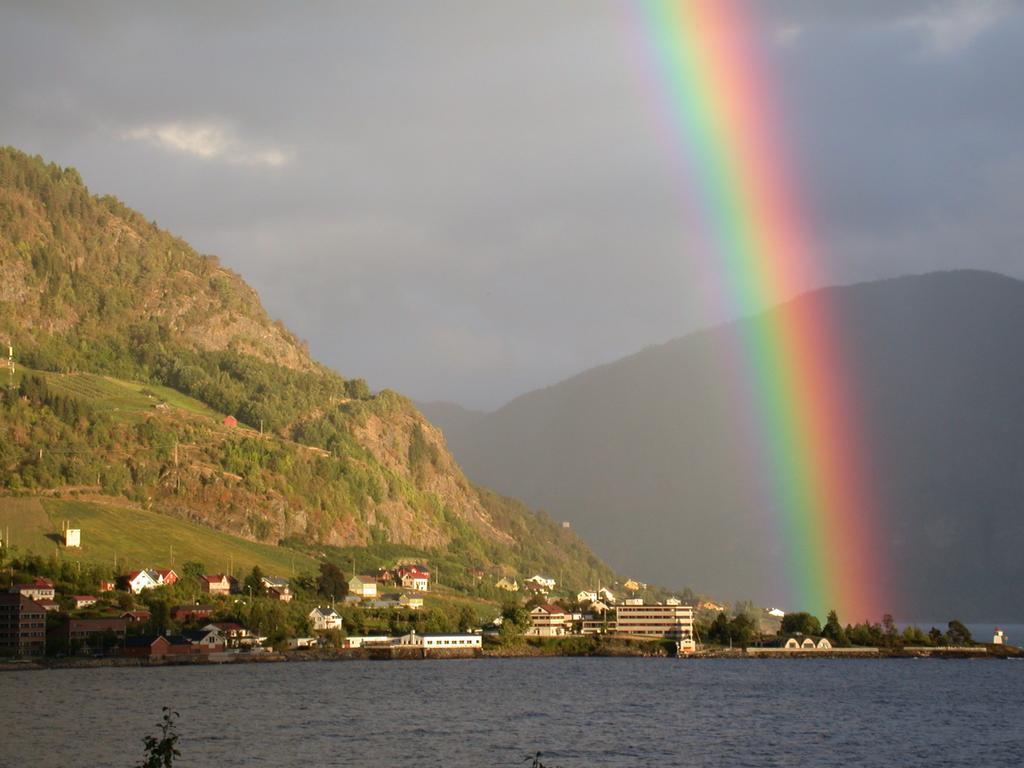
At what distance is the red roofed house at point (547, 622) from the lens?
175m

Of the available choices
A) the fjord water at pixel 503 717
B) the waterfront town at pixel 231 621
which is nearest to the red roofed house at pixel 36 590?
the waterfront town at pixel 231 621

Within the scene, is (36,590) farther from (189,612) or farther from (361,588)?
(361,588)

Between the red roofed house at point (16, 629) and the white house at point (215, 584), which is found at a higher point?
the white house at point (215, 584)

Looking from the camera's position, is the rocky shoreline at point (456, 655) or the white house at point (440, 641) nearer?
the rocky shoreline at point (456, 655)

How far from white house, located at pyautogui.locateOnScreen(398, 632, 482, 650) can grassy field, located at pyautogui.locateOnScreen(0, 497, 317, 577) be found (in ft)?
105

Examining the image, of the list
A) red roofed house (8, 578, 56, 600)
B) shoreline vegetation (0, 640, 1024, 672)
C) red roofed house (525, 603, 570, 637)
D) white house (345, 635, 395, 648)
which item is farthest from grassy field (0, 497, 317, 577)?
red roofed house (525, 603, 570, 637)

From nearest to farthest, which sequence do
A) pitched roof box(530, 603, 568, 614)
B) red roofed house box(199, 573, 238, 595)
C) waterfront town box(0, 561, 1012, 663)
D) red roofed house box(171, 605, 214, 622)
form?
1. waterfront town box(0, 561, 1012, 663)
2. red roofed house box(171, 605, 214, 622)
3. red roofed house box(199, 573, 238, 595)
4. pitched roof box(530, 603, 568, 614)

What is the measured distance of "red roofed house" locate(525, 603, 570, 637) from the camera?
575 ft

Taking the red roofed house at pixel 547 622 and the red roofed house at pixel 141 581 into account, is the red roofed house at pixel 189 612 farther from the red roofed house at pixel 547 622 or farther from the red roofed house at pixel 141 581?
the red roofed house at pixel 547 622

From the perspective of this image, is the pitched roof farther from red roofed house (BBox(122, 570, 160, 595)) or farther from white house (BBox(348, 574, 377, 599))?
red roofed house (BBox(122, 570, 160, 595))

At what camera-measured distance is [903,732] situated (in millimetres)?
89062

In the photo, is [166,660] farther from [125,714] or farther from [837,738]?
[837,738]

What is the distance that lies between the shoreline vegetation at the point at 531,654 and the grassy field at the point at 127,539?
33.6m

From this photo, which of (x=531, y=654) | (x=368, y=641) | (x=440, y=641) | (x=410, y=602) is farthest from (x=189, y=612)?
(x=410, y=602)
